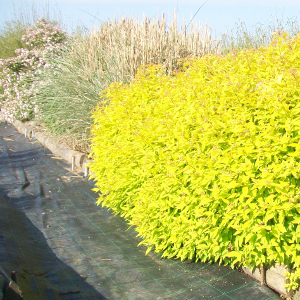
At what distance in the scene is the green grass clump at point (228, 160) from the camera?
7.60 feet

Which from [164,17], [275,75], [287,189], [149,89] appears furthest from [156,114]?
[164,17]

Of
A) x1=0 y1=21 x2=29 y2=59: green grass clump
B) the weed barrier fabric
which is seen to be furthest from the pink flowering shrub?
the weed barrier fabric

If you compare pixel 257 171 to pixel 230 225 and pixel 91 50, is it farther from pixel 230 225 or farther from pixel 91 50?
pixel 91 50

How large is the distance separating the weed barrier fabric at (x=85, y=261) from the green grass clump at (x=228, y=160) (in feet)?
0.66

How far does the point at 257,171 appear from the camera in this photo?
245 centimetres

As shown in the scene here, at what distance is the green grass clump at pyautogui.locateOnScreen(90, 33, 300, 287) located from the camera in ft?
7.60

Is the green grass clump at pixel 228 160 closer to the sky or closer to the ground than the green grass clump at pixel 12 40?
closer to the ground

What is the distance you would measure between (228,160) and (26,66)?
35.0 ft

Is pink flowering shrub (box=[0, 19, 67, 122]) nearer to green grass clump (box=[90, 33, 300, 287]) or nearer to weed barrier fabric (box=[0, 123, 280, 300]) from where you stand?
weed barrier fabric (box=[0, 123, 280, 300])

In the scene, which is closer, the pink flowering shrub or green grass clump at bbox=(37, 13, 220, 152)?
green grass clump at bbox=(37, 13, 220, 152)

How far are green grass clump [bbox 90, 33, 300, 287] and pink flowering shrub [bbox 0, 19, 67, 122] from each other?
849 centimetres

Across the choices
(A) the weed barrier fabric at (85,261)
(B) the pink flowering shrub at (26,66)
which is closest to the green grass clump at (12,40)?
(B) the pink flowering shrub at (26,66)

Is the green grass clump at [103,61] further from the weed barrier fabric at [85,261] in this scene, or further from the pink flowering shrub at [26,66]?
the pink flowering shrub at [26,66]

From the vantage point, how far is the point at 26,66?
1173 cm
